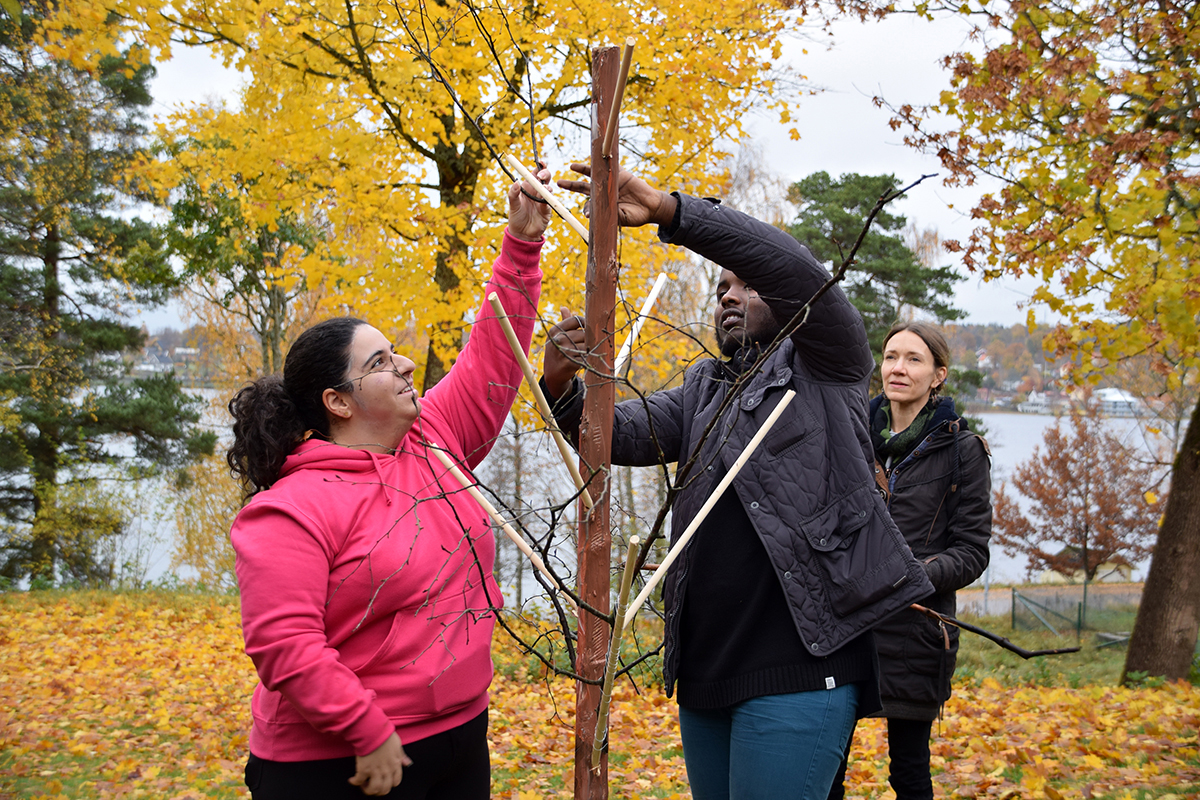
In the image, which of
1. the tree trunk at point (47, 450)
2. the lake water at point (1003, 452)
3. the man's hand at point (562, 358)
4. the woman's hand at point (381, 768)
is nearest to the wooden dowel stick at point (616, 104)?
the man's hand at point (562, 358)

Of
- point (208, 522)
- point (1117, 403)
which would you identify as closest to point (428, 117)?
point (208, 522)

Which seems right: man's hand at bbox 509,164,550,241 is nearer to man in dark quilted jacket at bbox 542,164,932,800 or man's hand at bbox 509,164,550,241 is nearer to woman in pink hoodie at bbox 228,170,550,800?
woman in pink hoodie at bbox 228,170,550,800

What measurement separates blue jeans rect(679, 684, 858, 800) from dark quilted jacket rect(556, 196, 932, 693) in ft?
0.42

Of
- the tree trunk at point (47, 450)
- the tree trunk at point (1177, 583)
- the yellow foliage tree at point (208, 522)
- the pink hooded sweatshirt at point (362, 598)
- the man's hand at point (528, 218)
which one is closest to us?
the pink hooded sweatshirt at point (362, 598)

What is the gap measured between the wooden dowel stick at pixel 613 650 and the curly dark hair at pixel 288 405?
0.94 m

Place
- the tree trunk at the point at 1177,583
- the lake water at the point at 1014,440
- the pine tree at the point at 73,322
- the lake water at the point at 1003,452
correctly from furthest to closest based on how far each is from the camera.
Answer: the lake water at the point at 1014,440, the lake water at the point at 1003,452, the pine tree at the point at 73,322, the tree trunk at the point at 1177,583

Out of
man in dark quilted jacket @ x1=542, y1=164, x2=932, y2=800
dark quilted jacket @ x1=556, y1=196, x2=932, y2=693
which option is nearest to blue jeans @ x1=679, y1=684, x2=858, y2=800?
man in dark quilted jacket @ x1=542, y1=164, x2=932, y2=800

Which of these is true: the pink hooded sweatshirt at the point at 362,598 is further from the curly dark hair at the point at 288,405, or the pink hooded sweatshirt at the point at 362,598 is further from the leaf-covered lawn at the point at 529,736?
the leaf-covered lawn at the point at 529,736

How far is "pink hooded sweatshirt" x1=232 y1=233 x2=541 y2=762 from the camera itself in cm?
150

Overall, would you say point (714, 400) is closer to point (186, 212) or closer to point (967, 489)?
point (967, 489)

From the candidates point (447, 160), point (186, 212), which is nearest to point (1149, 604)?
point (447, 160)

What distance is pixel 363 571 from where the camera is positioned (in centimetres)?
163

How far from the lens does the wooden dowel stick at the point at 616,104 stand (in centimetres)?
106

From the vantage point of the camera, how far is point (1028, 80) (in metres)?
5.44
